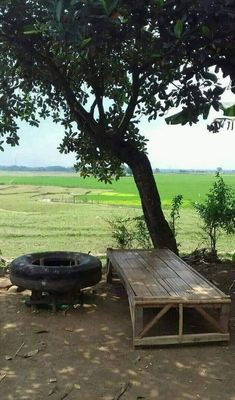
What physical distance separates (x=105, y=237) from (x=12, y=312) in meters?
12.0

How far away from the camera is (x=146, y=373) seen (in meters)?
4.08

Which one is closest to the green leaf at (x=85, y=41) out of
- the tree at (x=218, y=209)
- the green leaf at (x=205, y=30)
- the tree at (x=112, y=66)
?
the tree at (x=112, y=66)

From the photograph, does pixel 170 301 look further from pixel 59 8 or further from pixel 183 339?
pixel 59 8

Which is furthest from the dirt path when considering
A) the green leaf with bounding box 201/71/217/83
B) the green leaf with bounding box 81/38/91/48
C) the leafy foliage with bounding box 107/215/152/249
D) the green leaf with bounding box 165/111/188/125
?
the leafy foliage with bounding box 107/215/152/249

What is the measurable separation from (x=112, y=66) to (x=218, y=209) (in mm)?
3851

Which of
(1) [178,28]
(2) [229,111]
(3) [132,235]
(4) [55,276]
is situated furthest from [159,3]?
(3) [132,235]

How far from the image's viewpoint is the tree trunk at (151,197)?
331 inches

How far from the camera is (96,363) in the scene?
14.1 feet

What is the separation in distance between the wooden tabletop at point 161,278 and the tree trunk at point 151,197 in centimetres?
138

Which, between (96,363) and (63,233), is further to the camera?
(63,233)

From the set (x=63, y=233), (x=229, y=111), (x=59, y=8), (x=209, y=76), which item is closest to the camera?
(x=59, y=8)

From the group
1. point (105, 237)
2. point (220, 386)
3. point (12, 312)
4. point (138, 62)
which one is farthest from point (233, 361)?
point (105, 237)

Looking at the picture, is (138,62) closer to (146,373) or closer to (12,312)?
(12,312)

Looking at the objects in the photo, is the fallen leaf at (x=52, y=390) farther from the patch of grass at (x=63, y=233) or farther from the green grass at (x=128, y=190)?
the patch of grass at (x=63, y=233)
